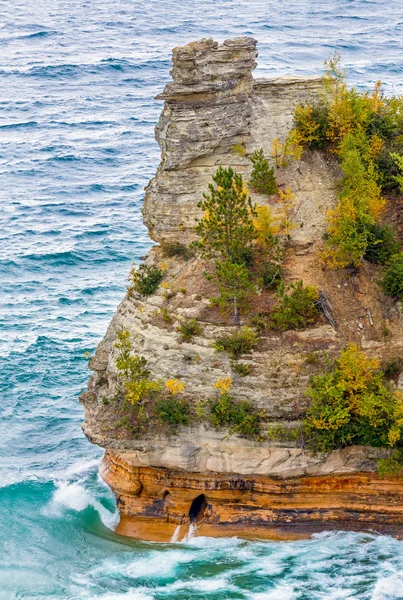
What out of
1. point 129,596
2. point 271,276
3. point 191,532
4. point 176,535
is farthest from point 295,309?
point 129,596

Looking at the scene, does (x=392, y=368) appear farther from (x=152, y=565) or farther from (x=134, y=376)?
(x=152, y=565)

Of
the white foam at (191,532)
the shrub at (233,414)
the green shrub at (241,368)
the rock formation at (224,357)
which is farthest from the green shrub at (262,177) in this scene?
the white foam at (191,532)

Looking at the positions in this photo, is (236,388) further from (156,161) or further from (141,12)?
(141,12)

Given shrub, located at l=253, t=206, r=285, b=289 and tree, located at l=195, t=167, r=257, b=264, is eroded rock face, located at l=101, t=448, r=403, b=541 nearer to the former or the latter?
shrub, located at l=253, t=206, r=285, b=289

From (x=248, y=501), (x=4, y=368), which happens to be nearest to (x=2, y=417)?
(x=4, y=368)

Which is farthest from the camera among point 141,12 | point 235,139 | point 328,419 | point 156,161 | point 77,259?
point 141,12

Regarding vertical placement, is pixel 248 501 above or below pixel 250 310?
below

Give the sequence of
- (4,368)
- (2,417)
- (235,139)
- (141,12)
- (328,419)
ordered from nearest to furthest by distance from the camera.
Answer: (328,419) → (235,139) → (2,417) → (4,368) → (141,12)
